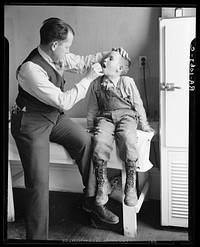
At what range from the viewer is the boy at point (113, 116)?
1912 mm

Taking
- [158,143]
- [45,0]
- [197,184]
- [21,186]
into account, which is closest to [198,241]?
[197,184]

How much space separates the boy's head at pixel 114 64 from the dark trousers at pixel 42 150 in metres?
0.29

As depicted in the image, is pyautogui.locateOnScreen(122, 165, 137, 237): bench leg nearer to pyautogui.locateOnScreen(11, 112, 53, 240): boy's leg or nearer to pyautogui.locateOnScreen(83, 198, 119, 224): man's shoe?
pyautogui.locateOnScreen(83, 198, 119, 224): man's shoe

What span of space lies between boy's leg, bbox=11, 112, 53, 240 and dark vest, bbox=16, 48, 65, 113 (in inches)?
1.5

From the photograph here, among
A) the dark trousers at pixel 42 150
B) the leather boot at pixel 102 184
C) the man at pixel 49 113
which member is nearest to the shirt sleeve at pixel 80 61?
the man at pixel 49 113

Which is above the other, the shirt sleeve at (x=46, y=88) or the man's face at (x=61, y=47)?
the man's face at (x=61, y=47)

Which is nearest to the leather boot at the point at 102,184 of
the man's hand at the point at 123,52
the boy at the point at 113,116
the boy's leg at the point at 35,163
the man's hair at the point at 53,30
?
the boy at the point at 113,116

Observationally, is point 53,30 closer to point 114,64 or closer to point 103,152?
point 114,64

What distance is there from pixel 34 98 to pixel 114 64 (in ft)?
1.32

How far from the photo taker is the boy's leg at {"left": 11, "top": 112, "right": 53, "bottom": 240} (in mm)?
1928

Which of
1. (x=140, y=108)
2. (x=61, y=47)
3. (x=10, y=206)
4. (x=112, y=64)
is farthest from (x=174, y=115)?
(x=10, y=206)

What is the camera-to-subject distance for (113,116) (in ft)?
6.35

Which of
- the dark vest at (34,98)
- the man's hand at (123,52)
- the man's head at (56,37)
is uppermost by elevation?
the man's head at (56,37)

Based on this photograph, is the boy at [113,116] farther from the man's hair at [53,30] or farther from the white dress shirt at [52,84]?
the man's hair at [53,30]
